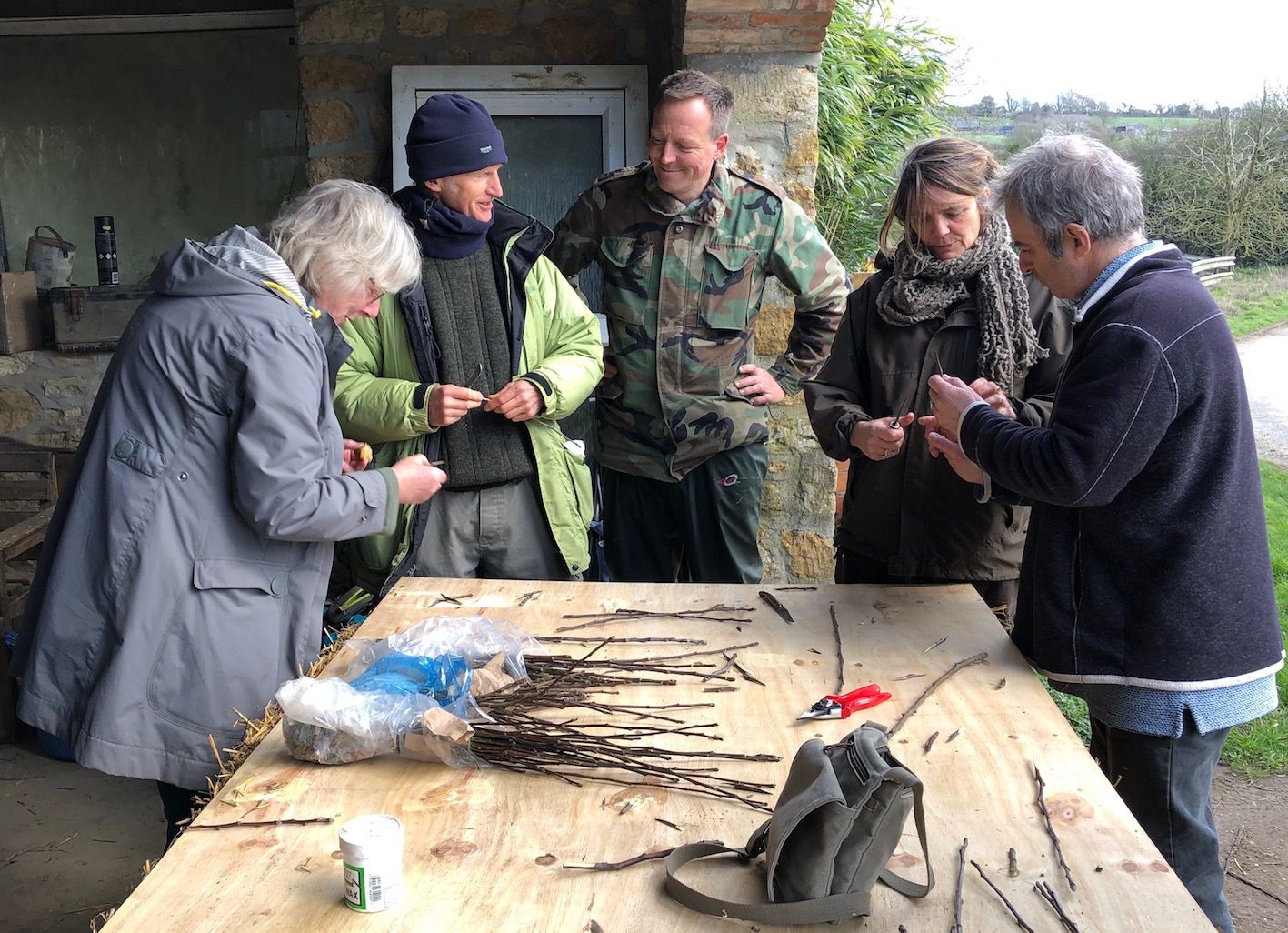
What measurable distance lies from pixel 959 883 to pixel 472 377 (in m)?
2.15

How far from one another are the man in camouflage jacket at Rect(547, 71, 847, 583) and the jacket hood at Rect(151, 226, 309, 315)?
4.99 ft

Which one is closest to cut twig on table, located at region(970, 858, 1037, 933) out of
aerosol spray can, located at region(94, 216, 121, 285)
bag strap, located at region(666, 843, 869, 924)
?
bag strap, located at region(666, 843, 869, 924)

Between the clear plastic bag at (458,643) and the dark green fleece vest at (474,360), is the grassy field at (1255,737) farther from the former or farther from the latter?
the clear plastic bag at (458,643)

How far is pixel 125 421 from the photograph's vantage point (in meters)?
2.20

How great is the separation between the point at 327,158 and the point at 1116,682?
415 cm

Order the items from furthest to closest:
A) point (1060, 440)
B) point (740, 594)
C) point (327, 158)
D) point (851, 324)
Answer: point (327, 158), point (851, 324), point (740, 594), point (1060, 440)

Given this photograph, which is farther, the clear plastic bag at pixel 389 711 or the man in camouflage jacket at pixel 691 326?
the man in camouflage jacket at pixel 691 326

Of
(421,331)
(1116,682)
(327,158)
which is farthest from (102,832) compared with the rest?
(1116,682)

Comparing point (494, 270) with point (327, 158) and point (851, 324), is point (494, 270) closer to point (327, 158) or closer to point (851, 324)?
point (851, 324)

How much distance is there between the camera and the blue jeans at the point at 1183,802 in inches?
81.2

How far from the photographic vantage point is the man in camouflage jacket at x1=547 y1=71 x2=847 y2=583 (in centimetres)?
362

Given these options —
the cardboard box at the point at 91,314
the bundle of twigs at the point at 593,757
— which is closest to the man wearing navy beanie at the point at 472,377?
the bundle of twigs at the point at 593,757

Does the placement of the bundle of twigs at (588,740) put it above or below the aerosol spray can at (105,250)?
below

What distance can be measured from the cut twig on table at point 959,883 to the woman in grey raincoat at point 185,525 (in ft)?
4.29
